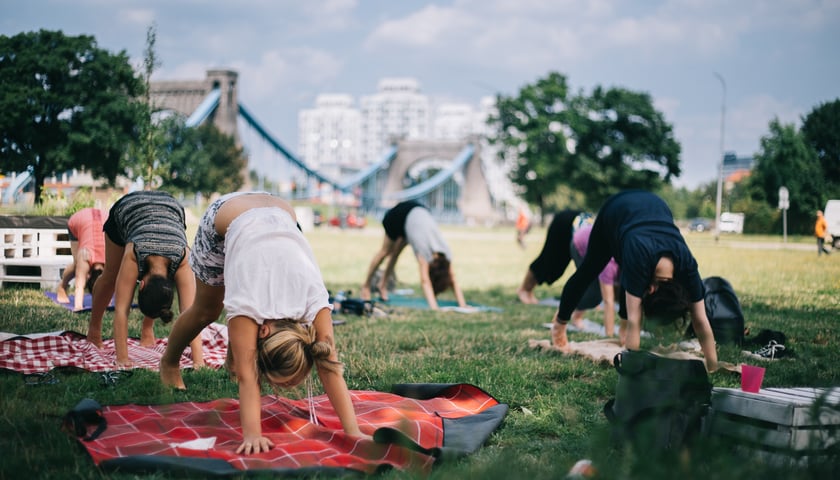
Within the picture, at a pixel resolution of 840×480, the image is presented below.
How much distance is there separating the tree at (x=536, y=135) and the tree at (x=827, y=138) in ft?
165

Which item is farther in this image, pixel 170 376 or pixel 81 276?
pixel 81 276

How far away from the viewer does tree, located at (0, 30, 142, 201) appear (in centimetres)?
759

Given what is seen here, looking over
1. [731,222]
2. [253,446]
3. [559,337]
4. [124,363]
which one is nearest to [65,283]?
[124,363]

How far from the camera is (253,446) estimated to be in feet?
9.34

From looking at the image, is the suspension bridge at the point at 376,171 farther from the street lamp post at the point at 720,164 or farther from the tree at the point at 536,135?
the street lamp post at the point at 720,164

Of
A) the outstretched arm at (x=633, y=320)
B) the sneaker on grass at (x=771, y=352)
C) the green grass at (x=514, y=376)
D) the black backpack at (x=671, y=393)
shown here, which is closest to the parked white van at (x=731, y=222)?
the green grass at (x=514, y=376)

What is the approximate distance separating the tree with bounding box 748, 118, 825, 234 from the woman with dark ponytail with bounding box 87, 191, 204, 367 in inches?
261

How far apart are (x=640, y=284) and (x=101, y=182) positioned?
8032mm

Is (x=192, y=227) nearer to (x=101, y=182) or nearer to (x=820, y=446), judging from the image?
(x=101, y=182)

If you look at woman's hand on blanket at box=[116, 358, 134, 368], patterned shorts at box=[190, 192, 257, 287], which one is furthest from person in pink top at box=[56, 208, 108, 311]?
patterned shorts at box=[190, 192, 257, 287]

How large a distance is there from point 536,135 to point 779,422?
58.1 metres

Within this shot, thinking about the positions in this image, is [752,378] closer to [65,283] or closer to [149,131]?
[65,283]

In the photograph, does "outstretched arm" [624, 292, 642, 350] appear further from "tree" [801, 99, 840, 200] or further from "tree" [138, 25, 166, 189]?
"tree" [138, 25, 166, 189]

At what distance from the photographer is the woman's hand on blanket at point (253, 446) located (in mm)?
2826
